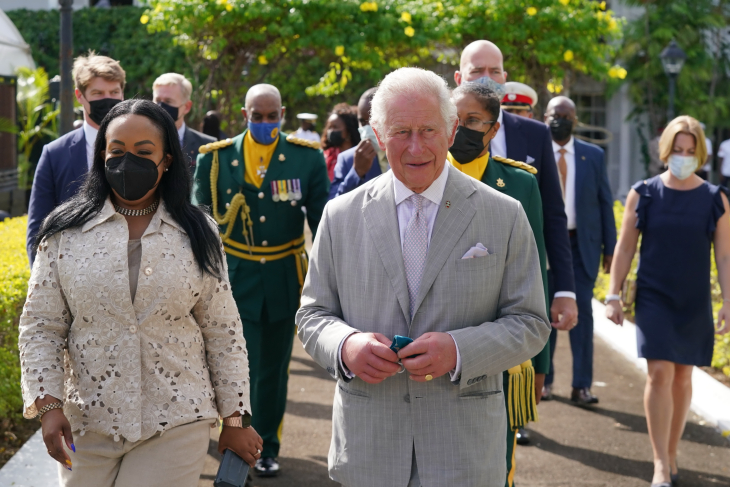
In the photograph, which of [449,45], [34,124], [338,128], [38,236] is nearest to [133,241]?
[38,236]

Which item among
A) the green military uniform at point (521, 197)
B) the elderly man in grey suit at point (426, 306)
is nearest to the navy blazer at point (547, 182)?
the green military uniform at point (521, 197)

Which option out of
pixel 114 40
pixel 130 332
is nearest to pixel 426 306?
pixel 130 332

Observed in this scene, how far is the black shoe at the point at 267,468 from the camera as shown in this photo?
548 centimetres

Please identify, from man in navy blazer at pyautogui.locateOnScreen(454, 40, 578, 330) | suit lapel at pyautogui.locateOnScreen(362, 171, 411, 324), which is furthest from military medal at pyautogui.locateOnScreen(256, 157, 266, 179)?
suit lapel at pyautogui.locateOnScreen(362, 171, 411, 324)

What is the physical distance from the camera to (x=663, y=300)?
5562 mm

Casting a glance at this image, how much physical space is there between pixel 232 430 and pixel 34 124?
15.9 meters

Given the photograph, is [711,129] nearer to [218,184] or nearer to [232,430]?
[218,184]

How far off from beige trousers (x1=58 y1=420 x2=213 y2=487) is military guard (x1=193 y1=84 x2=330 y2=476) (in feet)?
7.64

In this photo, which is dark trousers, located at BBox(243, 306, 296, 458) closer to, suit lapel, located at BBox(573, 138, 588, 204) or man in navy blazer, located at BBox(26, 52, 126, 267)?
man in navy blazer, located at BBox(26, 52, 126, 267)

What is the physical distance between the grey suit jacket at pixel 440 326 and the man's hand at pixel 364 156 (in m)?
2.54

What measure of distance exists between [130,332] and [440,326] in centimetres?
103

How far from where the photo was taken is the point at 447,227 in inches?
120

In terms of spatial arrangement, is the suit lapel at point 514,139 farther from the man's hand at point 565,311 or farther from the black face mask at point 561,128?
the black face mask at point 561,128

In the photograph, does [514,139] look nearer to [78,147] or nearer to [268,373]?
[268,373]
